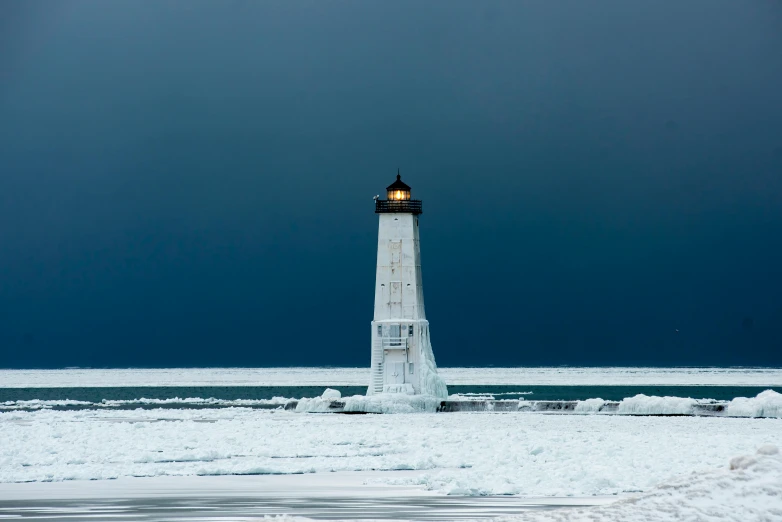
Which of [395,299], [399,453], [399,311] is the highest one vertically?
[395,299]

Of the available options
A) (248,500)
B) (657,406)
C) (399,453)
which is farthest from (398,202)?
(248,500)

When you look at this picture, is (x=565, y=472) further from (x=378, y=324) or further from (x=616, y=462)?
(x=378, y=324)

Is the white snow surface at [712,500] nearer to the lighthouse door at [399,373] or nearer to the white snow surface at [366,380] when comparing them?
the lighthouse door at [399,373]

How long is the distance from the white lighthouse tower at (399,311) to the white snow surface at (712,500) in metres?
38.0

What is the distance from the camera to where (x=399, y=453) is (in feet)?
83.8

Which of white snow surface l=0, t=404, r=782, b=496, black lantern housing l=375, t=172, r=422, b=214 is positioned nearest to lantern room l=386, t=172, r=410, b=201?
black lantern housing l=375, t=172, r=422, b=214

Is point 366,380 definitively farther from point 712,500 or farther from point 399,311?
point 712,500

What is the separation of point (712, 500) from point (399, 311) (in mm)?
39136

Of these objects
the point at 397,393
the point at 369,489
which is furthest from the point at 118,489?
the point at 397,393

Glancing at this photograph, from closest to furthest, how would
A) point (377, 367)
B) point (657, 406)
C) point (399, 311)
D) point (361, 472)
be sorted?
point (361, 472) → point (657, 406) → point (399, 311) → point (377, 367)

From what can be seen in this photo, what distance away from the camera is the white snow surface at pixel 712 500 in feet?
36.7

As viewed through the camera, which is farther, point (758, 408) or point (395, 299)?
point (395, 299)

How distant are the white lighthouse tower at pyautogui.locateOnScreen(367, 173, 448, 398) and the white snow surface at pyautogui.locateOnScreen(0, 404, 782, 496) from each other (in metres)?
13.3

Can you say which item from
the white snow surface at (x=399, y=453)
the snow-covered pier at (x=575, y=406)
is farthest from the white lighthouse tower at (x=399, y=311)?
the white snow surface at (x=399, y=453)
